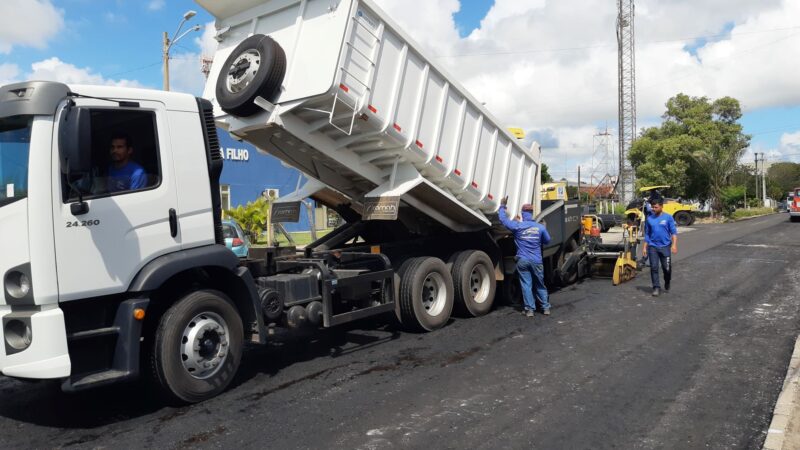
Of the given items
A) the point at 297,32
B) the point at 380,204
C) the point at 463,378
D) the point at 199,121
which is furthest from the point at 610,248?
the point at 199,121

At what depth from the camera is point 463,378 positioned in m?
5.62

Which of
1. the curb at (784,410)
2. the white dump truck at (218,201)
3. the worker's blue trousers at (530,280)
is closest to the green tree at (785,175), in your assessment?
the worker's blue trousers at (530,280)

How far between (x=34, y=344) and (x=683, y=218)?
1286 inches

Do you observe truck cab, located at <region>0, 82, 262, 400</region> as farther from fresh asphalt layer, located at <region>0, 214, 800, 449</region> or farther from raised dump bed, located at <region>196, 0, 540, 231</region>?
raised dump bed, located at <region>196, 0, 540, 231</region>

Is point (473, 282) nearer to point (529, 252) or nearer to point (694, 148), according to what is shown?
point (529, 252)

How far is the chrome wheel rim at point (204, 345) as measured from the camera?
4.93 meters

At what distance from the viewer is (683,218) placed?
104ft

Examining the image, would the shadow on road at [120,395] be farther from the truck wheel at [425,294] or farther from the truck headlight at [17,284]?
the truck headlight at [17,284]

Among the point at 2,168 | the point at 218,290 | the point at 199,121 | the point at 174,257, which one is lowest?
the point at 218,290

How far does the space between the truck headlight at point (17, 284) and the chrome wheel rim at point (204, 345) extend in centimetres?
118

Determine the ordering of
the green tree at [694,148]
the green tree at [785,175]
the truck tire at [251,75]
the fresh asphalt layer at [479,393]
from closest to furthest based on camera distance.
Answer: the fresh asphalt layer at [479,393], the truck tire at [251,75], the green tree at [694,148], the green tree at [785,175]

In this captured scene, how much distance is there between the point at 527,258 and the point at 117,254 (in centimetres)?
554

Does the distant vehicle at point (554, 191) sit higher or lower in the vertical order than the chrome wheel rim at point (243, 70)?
lower

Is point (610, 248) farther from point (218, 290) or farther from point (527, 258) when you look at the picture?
point (218, 290)
